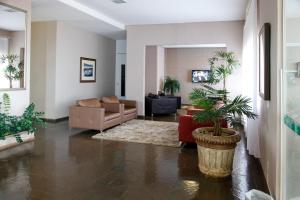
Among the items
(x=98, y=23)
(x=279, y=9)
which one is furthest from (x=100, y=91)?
(x=279, y=9)

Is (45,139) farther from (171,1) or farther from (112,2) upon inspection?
(171,1)

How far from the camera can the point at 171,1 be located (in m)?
6.12

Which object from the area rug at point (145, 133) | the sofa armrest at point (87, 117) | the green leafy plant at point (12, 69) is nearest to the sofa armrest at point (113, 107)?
the area rug at point (145, 133)

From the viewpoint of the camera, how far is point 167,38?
8453 mm

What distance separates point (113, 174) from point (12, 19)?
3674 millimetres

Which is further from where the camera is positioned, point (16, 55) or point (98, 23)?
point (98, 23)

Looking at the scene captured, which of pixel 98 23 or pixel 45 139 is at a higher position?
pixel 98 23

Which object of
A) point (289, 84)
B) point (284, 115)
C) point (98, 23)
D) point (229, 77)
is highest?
point (98, 23)

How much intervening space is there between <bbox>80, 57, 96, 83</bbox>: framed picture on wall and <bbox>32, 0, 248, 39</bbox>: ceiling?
3.84 ft

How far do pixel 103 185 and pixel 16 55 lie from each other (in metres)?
3.49

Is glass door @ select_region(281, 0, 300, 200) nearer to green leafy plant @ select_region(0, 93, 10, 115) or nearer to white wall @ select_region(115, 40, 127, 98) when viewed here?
green leafy plant @ select_region(0, 93, 10, 115)

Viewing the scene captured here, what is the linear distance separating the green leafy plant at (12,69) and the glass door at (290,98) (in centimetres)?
476

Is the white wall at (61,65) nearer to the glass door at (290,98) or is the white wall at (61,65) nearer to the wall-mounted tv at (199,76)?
the wall-mounted tv at (199,76)

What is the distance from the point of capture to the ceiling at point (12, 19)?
16.0 feet
